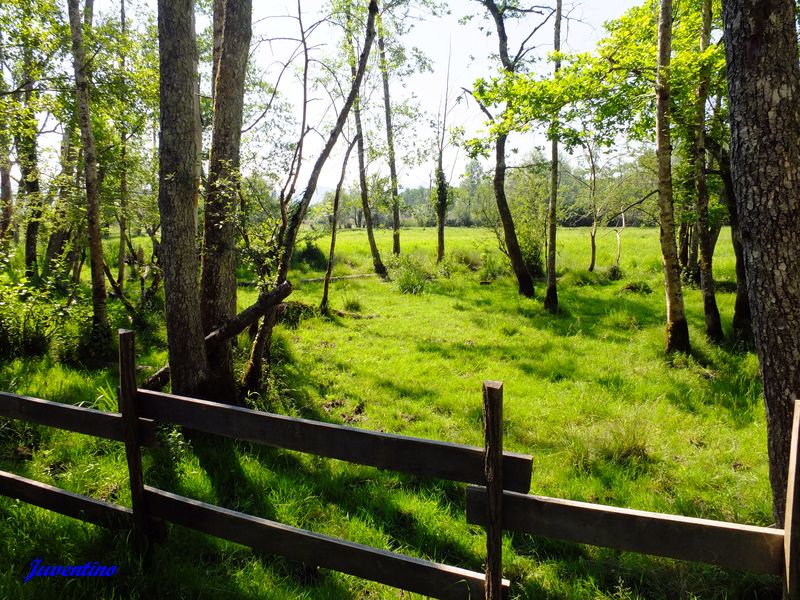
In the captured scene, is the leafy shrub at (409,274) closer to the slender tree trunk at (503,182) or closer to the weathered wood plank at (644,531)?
the slender tree trunk at (503,182)

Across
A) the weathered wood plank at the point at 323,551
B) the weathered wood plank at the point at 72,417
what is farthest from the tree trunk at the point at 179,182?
the weathered wood plank at the point at 323,551

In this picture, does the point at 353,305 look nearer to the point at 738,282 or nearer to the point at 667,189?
the point at 667,189

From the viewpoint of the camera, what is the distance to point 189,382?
5.30 meters

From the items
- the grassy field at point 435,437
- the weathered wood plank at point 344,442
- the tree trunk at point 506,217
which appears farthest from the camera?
the tree trunk at point 506,217

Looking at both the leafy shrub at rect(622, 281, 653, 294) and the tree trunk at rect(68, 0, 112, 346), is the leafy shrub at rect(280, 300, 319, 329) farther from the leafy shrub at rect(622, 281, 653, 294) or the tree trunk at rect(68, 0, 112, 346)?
the leafy shrub at rect(622, 281, 653, 294)

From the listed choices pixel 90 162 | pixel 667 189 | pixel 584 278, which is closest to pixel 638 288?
pixel 584 278

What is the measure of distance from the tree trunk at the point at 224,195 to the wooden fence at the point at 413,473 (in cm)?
240

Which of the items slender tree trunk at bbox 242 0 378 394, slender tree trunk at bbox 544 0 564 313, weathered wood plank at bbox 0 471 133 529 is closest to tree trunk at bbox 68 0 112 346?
slender tree trunk at bbox 242 0 378 394

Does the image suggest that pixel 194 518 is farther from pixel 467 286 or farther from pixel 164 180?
pixel 467 286

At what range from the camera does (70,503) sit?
3.38 metres

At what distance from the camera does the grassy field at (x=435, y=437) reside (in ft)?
10.4

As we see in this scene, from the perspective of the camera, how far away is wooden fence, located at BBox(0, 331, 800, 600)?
2098 millimetres

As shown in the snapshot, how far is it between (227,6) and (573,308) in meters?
11.1

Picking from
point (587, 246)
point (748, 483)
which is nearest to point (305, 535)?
point (748, 483)
